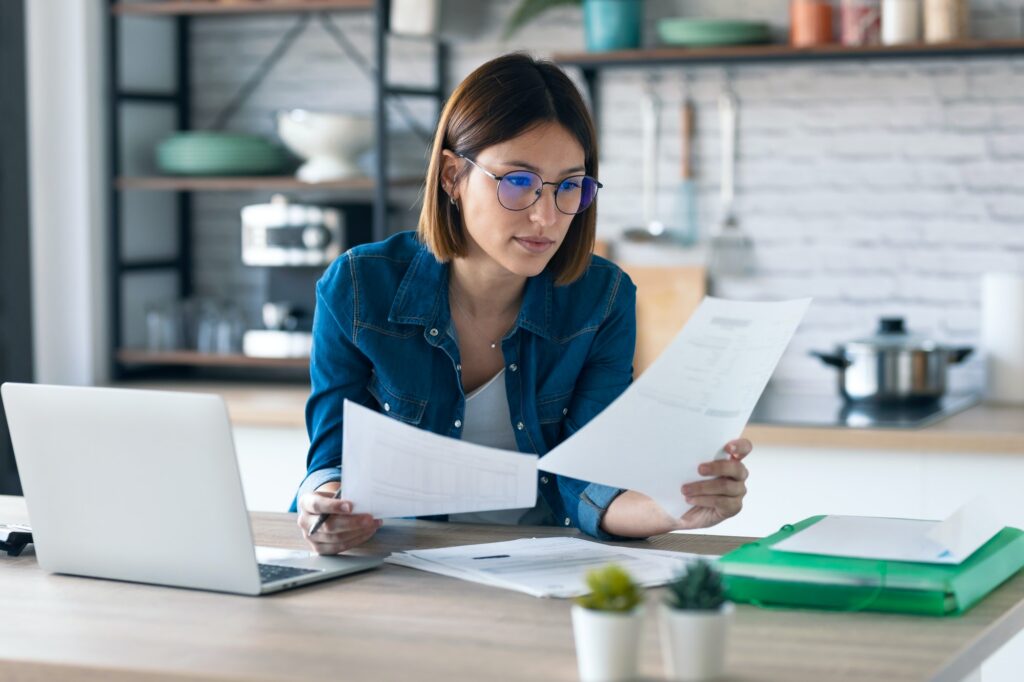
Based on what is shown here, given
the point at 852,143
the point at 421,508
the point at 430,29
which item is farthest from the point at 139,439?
the point at 852,143

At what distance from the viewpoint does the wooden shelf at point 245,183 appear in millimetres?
3924

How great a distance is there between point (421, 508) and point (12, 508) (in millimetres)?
802

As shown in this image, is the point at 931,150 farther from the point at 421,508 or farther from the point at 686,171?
the point at 421,508

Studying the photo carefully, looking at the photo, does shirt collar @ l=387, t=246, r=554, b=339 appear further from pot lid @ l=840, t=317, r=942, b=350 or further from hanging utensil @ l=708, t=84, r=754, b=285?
hanging utensil @ l=708, t=84, r=754, b=285

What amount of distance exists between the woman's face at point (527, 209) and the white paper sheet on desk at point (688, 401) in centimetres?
42

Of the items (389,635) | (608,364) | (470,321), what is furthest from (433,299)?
(389,635)

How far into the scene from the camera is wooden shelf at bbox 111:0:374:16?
389cm

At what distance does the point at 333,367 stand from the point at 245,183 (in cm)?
200

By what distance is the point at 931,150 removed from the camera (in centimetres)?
380

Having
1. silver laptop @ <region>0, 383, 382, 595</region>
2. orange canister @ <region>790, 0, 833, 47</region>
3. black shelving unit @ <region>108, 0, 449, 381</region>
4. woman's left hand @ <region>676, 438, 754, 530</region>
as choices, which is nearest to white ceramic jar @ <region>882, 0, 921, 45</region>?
orange canister @ <region>790, 0, 833, 47</region>

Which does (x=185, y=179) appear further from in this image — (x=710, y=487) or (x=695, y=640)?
(x=695, y=640)

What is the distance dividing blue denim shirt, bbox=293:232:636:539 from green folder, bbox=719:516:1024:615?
20.9 inches

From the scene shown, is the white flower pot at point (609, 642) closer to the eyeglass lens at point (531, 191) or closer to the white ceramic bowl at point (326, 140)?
the eyeglass lens at point (531, 191)

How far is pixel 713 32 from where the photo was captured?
3693mm
